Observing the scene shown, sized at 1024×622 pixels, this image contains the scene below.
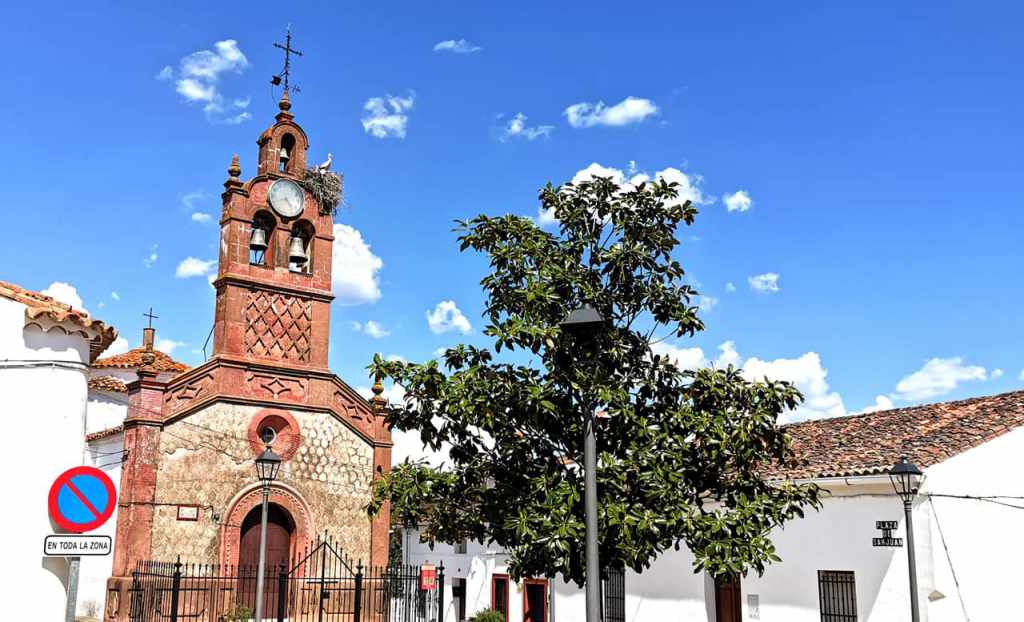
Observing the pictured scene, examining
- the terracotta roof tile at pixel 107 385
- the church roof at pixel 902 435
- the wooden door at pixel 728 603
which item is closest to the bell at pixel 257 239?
the terracotta roof tile at pixel 107 385

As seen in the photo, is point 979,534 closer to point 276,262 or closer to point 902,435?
point 902,435

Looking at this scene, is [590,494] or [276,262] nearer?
[590,494]

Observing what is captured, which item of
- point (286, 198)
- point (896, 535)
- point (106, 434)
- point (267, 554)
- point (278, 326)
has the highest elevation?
point (286, 198)

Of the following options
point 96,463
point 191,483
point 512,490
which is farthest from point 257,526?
point 512,490

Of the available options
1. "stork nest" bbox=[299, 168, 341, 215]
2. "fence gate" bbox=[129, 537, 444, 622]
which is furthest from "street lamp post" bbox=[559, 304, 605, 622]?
"stork nest" bbox=[299, 168, 341, 215]

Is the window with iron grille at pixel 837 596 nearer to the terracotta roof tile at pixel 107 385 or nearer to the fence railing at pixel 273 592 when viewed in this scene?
the fence railing at pixel 273 592

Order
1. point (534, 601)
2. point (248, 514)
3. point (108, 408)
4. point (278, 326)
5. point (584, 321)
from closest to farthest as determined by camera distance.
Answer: point (584, 321) < point (248, 514) < point (278, 326) < point (534, 601) < point (108, 408)

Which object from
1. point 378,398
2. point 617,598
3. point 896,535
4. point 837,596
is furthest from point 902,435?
point 378,398

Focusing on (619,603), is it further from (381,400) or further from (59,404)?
(59,404)

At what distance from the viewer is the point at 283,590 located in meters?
17.4

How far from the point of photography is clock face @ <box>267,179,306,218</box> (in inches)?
865

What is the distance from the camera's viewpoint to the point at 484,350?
11484 mm

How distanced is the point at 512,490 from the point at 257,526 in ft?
37.3

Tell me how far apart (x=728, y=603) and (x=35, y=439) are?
1381cm
